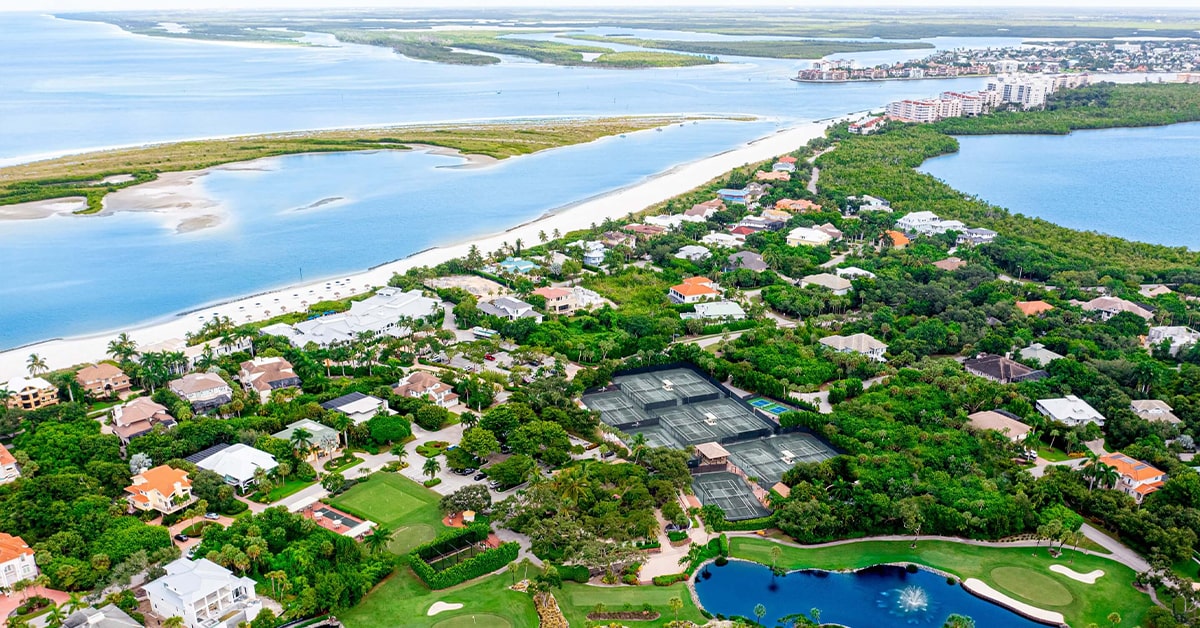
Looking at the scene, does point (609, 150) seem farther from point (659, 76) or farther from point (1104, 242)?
point (659, 76)

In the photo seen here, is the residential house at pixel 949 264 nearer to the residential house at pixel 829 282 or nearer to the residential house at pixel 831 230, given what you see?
the residential house at pixel 829 282

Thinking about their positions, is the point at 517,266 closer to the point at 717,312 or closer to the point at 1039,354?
the point at 717,312

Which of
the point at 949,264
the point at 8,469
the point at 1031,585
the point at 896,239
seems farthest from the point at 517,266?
the point at 1031,585

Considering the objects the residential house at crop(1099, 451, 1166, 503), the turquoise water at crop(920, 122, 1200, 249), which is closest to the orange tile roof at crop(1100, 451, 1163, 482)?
the residential house at crop(1099, 451, 1166, 503)

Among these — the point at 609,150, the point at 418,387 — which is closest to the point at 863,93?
the point at 609,150

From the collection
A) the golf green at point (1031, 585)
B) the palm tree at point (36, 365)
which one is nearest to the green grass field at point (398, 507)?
the golf green at point (1031, 585)

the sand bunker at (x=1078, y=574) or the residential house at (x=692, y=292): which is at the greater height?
the residential house at (x=692, y=292)

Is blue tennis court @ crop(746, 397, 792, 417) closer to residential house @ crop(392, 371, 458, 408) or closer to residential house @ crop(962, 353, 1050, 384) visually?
residential house @ crop(962, 353, 1050, 384)

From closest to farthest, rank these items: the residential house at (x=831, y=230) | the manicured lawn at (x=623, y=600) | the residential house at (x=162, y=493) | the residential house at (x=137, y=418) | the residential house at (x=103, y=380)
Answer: the manicured lawn at (x=623, y=600) < the residential house at (x=162, y=493) < the residential house at (x=137, y=418) < the residential house at (x=103, y=380) < the residential house at (x=831, y=230)
